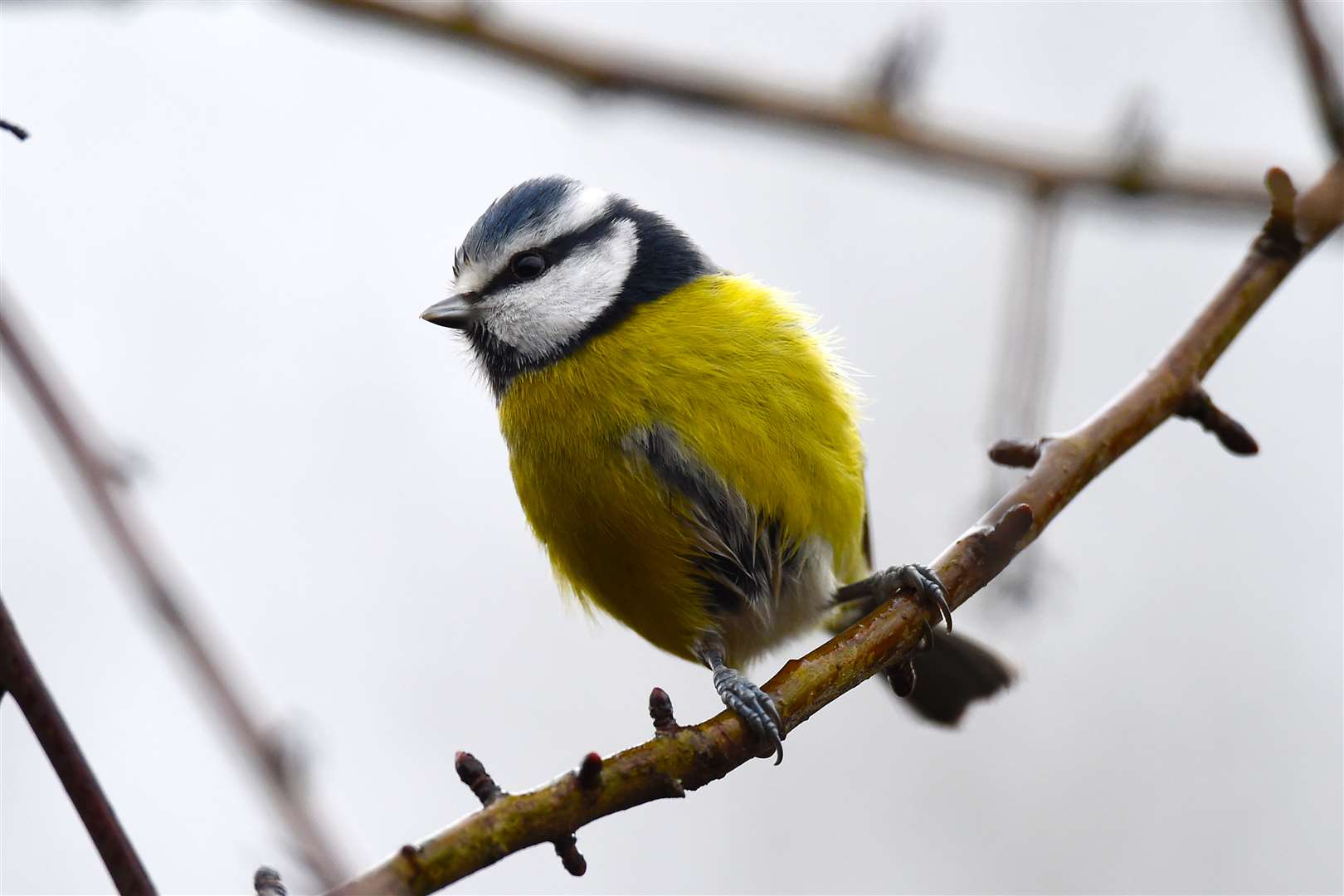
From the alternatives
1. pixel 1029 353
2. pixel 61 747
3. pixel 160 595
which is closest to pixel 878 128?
pixel 1029 353

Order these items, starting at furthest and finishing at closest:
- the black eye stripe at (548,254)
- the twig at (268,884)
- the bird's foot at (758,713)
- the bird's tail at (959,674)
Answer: the bird's tail at (959,674)
the black eye stripe at (548,254)
the bird's foot at (758,713)
the twig at (268,884)

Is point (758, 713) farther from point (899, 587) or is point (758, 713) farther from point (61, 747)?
point (61, 747)

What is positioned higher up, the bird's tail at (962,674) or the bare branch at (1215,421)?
the bare branch at (1215,421)

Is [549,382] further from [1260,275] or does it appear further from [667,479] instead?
[1260,275]

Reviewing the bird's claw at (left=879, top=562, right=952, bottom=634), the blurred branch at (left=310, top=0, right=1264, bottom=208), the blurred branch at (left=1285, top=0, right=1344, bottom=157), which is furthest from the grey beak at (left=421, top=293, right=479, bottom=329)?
the blurred branch at (left=1285, top=0, right=1344, bottom=157)

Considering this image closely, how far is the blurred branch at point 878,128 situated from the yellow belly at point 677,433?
0.47 m

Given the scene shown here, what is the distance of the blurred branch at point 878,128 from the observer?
2334 mm

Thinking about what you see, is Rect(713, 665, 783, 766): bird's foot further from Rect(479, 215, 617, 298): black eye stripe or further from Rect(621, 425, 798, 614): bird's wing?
Rect(479, 215, 617, 298): black eye stripe

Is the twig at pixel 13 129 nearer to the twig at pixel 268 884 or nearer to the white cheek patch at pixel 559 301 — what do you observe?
the twig at pixel 268 884

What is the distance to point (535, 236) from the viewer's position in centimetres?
295

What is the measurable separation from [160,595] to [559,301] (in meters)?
1.81

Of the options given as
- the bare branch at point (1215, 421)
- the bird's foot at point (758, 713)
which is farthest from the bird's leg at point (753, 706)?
the bare branch at point (1215, 421)

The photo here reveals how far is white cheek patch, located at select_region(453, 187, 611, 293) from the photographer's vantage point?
295 cm

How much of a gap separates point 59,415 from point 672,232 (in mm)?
2015
